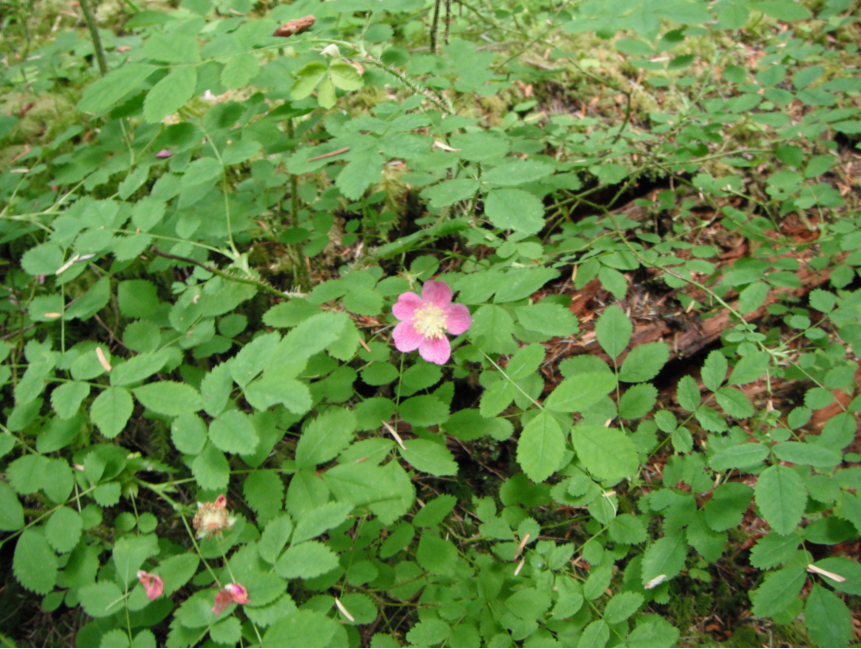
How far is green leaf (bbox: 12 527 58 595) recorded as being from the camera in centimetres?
134

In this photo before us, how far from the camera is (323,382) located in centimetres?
152

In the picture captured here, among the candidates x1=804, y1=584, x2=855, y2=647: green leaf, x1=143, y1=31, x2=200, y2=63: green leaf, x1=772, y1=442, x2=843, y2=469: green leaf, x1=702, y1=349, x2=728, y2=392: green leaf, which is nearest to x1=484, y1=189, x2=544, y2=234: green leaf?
x1=702, y1=349, x2=728, y2=392: green leaf

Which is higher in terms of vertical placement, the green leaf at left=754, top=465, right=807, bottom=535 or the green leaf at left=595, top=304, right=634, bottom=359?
the green leaf at left=595, top=304, right=634, bottom=359

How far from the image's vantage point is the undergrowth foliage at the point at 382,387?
1.27 meters

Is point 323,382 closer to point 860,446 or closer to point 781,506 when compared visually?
point 781,506

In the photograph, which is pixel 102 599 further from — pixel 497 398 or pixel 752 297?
pixel 752 297

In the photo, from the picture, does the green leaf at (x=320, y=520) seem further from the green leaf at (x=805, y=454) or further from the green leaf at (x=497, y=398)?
the green leaf at (x=805, y=454)

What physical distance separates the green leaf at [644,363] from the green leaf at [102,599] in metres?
1.52

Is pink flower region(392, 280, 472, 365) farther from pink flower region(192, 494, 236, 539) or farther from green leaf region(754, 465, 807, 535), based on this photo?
green leaf region(754, 465, 807, 535)

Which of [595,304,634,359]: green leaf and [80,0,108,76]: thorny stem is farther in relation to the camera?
[80,0,108,76]: thorny stem

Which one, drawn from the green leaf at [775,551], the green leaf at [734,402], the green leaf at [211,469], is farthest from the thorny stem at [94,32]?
the green leaf at [775,551]

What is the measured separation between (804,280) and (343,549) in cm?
222

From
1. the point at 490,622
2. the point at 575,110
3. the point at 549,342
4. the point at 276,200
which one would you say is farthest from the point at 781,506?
the point at 575,110

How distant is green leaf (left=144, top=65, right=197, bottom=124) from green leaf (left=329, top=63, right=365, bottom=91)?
15.5 inches
